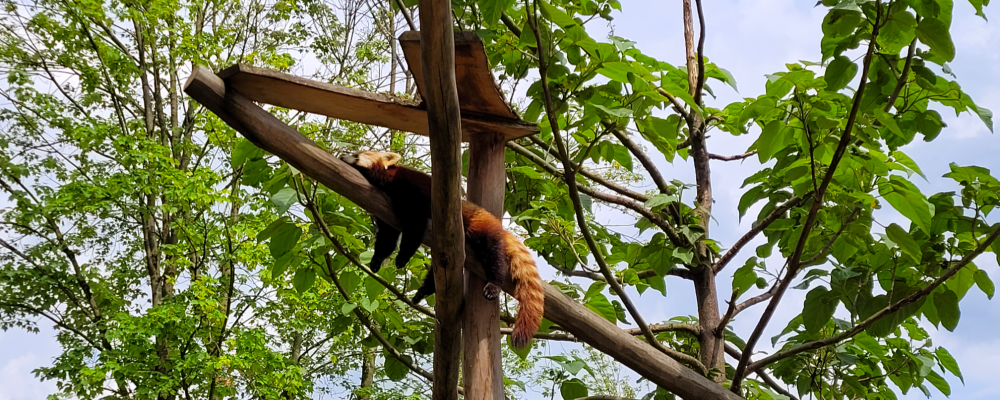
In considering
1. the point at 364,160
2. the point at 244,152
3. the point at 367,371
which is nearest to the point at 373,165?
the point at 364,160

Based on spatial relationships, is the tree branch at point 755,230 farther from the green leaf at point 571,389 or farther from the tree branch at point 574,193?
the green leaf at point 571,389

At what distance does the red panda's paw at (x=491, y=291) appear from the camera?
8.22ft

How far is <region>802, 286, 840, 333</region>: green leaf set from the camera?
289 cm

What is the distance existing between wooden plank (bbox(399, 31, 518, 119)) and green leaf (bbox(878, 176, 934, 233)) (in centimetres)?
137

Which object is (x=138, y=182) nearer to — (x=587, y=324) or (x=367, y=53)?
(x=367, y=53)

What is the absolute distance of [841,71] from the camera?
2371 mm

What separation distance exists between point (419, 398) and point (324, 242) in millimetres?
5889

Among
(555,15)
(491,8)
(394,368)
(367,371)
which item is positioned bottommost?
(394,368)

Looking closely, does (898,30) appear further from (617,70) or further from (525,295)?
(525,295)

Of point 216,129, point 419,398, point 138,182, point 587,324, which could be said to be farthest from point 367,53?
point 587,324

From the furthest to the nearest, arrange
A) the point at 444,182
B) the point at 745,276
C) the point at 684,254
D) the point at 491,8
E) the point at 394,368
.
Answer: the point at 394,368, the point at 745,276, the point at 684,254, the point at 491,8, the point at 444,182

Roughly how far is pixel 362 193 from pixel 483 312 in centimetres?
63

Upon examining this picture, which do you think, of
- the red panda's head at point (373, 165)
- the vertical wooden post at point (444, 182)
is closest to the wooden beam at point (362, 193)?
the vertical wooden post at point (444, 182)

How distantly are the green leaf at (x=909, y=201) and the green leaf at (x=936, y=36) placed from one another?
1.71ft
